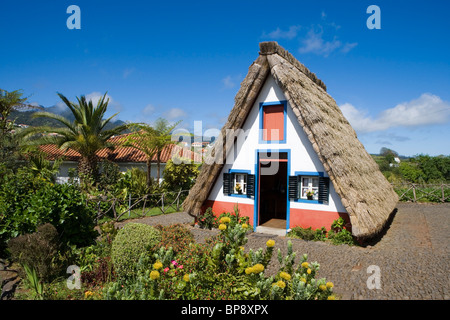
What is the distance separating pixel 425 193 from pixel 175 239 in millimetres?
18410

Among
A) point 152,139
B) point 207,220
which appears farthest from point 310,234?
point 152,139

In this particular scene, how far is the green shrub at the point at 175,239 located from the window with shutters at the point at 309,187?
4267mm

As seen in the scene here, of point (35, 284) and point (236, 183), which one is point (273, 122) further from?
point (35, 284)

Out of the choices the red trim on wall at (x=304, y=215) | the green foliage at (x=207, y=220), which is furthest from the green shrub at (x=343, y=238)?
the green foliage at (x=207, y=220)

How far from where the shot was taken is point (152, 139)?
61.9 ft

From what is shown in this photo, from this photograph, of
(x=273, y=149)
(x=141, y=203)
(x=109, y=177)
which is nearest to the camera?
(x=273, y=149)

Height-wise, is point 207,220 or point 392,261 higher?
point 207,220

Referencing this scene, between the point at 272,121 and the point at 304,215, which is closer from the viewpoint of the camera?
the point at 304,215

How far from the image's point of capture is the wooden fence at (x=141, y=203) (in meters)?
13.5

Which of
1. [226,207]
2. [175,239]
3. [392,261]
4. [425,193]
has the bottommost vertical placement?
[392,261]

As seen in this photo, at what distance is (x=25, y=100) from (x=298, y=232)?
1735 centimetres

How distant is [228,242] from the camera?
4.02 m
